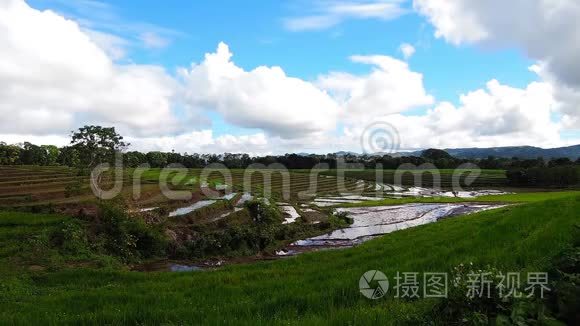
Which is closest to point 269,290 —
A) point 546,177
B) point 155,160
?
point 546,177

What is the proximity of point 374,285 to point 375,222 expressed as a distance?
26663mm

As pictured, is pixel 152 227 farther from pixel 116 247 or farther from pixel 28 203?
pixel 28 203

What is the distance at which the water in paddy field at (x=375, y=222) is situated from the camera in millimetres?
25344

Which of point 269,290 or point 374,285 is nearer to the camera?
point 374,285

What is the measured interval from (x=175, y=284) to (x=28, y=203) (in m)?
22.5

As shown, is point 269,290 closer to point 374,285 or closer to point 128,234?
point 374,285

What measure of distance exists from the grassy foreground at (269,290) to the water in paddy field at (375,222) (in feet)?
30.6

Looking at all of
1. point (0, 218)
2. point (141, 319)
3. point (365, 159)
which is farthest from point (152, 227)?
point (365, 159)

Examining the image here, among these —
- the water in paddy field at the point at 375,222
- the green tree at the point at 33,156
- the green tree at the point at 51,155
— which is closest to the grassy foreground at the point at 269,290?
the water in paddy field at the point at 375,222

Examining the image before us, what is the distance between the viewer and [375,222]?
34.1m

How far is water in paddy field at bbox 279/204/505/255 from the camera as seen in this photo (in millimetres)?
25344

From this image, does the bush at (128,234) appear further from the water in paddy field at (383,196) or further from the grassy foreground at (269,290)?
the water in paddy field at (383,196)

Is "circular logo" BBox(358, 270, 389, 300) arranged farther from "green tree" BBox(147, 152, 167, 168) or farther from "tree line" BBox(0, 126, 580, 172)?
"green tree" BBox(147, 152, 167, 168)

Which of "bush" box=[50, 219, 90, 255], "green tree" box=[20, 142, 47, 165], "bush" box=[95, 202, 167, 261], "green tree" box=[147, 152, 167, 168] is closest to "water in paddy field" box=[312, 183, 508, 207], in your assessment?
"bush" box=[95, 202, 167, 261]
